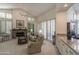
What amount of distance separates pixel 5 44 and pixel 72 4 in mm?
1927

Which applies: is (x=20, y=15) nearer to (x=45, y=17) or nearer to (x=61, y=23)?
(x=45, y=17)

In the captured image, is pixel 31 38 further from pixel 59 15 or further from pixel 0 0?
pixel 0 0

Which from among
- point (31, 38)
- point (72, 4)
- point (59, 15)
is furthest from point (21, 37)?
point (72, 4)

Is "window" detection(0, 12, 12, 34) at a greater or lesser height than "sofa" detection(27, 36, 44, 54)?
greater

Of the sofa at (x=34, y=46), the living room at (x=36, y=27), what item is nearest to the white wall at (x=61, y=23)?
the living room at (x=36, y=27)

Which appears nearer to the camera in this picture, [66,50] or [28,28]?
[66,50]

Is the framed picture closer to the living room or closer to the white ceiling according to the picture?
the living room

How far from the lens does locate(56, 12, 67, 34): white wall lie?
3.43 m

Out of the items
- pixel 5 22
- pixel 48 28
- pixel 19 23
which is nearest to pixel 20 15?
pixel 19 23

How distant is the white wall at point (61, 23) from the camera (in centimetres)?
343

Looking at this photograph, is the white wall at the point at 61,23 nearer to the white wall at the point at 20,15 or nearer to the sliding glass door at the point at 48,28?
the sliding glass door at the point at 48,28

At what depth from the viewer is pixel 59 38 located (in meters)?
3.54

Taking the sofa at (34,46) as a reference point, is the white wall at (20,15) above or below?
above

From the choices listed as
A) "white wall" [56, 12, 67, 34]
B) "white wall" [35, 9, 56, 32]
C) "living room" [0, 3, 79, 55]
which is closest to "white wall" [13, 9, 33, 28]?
"living room" [0, 3, 79, 55]
